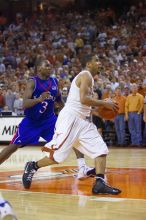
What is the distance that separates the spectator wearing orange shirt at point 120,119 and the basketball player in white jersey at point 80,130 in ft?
29.1

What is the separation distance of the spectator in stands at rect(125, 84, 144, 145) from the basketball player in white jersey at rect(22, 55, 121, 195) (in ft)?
28.2

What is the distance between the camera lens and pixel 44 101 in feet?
29.2

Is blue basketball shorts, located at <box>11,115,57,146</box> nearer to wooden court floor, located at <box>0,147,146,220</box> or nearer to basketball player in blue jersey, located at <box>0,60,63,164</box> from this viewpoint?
basketball player in blue jersey, located at <box>0,60,63,164</box>

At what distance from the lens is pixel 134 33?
23.9 meters

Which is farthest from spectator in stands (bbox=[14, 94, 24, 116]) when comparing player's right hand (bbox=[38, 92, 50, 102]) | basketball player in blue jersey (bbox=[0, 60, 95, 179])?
player's right hand (bbox=[38, 92, 50, 102])

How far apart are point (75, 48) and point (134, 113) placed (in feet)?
27.6

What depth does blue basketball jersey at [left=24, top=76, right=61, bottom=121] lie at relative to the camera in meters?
8.87

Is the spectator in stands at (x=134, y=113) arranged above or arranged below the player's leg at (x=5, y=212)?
below

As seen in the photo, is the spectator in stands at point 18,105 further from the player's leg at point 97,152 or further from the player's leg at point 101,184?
the player's leg at point 101,184

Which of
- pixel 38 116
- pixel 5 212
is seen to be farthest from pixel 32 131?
pixel 5 212

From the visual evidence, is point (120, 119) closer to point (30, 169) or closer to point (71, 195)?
point (30, 169)

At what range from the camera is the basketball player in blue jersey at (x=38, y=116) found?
8.81 metres

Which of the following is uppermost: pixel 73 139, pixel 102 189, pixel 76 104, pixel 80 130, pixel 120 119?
pixel 76 104

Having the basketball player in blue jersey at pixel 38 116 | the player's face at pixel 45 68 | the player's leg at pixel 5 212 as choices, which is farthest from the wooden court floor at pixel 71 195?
the player's face at pixel 45 68
